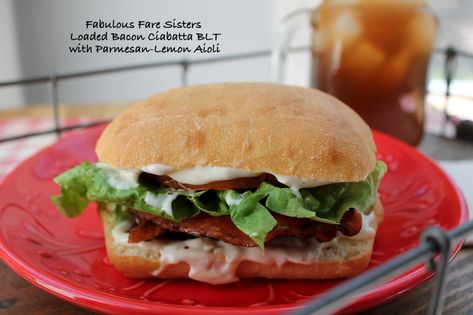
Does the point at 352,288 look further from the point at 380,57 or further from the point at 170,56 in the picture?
the point at 170,56

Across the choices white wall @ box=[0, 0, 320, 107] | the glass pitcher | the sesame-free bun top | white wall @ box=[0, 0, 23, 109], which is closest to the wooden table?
the sesame-free bun top

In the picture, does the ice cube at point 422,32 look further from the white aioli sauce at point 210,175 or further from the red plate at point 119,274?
the white aioli sauce at point 210,175

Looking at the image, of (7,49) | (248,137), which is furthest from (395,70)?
(7,49)

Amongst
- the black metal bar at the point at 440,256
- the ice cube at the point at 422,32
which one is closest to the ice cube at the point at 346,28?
the ice cube at the point at 422,32

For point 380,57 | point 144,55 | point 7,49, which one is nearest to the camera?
point 380,57

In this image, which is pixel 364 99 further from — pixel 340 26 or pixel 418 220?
pixel 418 220

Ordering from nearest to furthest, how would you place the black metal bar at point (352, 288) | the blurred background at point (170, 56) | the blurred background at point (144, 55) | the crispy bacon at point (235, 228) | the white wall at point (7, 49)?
the black metal bar at point (352, 288) < the crispy bacon at point (235, 228) < the blurred background at point (170, 56) < the blurred background at point (144, 55) < the white wall at point (7, 49)

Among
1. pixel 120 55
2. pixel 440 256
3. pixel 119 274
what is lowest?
pixel 119 274

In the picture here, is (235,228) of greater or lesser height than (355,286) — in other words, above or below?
below
